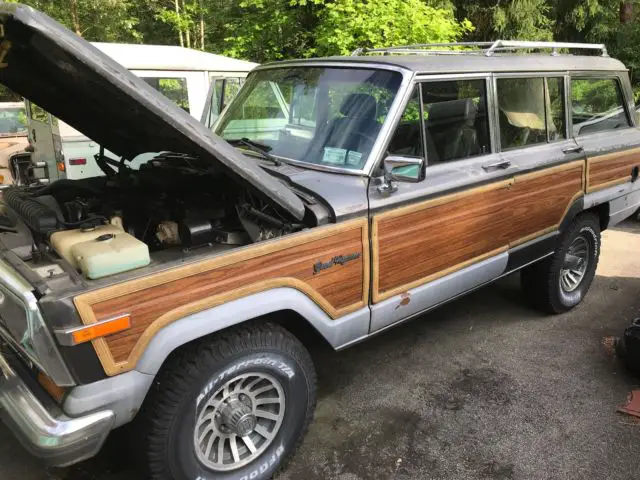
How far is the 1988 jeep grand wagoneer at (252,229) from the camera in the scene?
207cm

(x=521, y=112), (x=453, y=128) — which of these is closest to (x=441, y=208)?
(x=453, y=128)

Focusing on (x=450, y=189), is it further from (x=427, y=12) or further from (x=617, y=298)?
(x=427, y=12)

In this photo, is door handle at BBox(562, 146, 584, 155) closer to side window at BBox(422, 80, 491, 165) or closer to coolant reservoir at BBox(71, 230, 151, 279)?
side window at BBox(422, 80, 491, 165)

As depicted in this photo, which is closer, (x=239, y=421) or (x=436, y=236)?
(x=239, y=421)

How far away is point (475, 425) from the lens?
123 inches

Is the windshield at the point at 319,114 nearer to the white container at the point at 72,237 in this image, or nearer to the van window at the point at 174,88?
the white container at the point at 72,237

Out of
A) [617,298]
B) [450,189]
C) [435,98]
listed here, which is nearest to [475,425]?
[450,189]

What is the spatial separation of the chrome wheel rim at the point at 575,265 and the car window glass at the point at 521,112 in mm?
1144

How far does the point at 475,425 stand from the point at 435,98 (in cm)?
199

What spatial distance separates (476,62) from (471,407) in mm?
2264

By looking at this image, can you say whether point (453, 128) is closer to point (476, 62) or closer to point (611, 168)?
point (476, 62)

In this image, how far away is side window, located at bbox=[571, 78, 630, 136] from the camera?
4277 mm

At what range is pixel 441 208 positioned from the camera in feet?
10.5

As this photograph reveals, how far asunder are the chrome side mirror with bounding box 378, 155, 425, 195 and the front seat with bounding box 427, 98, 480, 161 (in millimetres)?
514
